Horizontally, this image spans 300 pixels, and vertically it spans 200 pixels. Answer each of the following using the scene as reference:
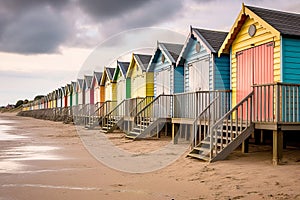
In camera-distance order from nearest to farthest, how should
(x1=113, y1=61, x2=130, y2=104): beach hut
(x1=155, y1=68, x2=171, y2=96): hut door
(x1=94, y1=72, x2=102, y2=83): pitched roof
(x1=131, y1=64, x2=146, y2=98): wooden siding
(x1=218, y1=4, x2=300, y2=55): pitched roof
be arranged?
(x1=218, y1=4, x2=300, y2=55): pitched roof < (x1=155, y1=68, x2=171, y2=96): hut door < (x1=131, y1=64, x2=146, y2=98): wooden siding < (x1=113, y1=61, x2=130, y2=104): beach hut < (x1=94, y1=72, x2=102, y2=83): pitched roof

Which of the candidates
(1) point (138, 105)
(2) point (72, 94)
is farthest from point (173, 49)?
(2) point (72, 94)

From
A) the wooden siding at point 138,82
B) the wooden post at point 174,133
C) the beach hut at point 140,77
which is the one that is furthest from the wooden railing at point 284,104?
the wooden siding at point 138,82

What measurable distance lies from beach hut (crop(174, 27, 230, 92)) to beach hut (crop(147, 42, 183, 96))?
0.70m

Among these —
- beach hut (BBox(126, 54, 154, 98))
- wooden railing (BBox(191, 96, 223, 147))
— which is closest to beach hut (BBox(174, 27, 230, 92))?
wooden railing (BBox(191, 96, 223, 147))

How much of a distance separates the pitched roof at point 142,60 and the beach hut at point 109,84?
594cm

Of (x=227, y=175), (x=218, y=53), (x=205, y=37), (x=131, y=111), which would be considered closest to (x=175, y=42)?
(x=131, y=111)

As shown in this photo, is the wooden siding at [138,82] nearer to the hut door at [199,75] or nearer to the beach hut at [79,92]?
the hut door at [199,75]

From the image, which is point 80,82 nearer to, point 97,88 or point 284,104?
point 97,88

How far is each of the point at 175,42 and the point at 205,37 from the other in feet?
22.2

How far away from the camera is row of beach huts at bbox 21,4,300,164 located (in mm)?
9828

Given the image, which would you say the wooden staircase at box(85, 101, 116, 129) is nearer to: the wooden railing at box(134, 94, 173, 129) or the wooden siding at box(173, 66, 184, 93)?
the wooden railing at box(134, 94, 173, 129)

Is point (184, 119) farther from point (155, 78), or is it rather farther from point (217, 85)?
point (155, 78)

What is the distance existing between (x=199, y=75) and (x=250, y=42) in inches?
141

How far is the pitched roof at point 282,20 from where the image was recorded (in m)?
10.8
